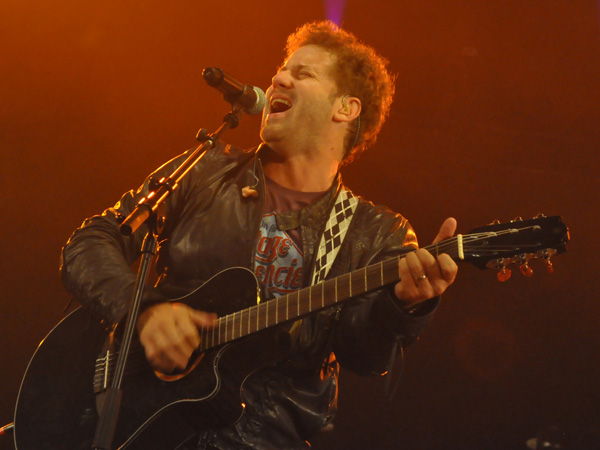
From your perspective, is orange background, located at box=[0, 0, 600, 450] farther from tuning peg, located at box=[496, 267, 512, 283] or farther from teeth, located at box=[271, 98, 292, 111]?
tuning peg, located at box=[496, 267, 512, 283]

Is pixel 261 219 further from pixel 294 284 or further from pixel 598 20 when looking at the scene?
pixel 598 20

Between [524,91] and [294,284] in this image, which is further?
[524,91]

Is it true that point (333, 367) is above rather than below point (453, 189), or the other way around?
below

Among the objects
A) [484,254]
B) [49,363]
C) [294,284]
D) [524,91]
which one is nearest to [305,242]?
[294,284]

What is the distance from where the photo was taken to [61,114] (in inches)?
172

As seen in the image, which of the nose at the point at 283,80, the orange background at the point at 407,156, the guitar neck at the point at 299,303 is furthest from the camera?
the orange background at the point at 407,156

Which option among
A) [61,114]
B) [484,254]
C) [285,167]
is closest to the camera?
[484,254]

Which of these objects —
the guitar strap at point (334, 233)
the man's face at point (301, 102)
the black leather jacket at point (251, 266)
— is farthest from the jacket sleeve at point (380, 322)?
the man's face at point (301, 102)

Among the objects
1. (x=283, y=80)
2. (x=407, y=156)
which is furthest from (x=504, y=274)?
(x=407, y=156)

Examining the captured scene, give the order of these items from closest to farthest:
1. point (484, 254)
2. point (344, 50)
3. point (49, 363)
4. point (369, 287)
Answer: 1. point (484, 254)
2. point (369, 287)
3. point (49, 363)
4. point (344, 50)

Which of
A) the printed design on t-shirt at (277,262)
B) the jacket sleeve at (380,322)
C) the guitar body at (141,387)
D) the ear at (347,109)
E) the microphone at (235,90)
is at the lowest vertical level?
the guitar body at (141,387)

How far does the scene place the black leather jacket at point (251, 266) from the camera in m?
2.14

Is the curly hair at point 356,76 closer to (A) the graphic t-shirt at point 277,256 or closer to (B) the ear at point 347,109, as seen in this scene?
(B) the ear at point 347,109

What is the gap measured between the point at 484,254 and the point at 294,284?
0.80 metres
